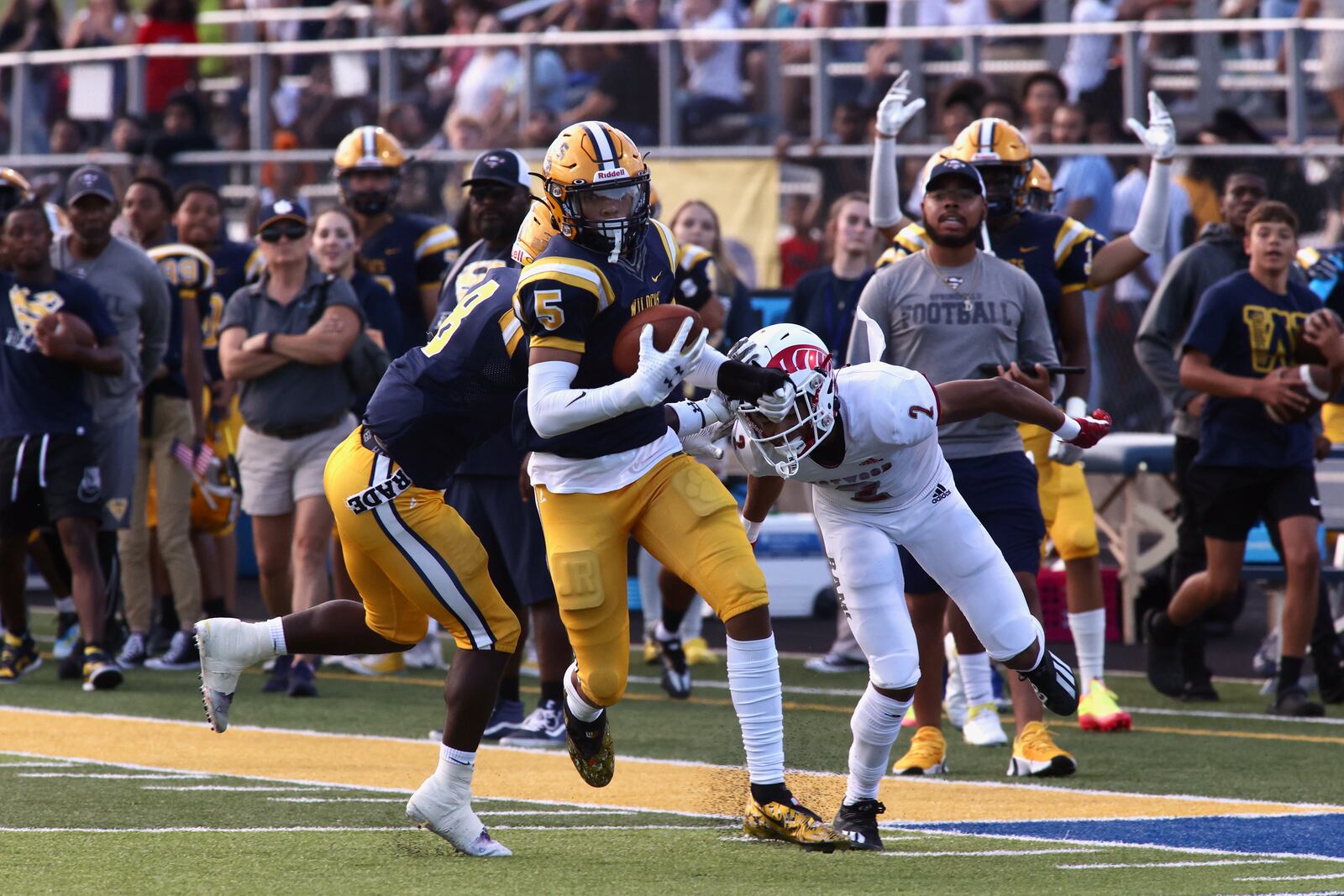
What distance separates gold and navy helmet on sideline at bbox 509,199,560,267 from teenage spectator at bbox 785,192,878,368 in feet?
11.3

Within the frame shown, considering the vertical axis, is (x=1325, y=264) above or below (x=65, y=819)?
above

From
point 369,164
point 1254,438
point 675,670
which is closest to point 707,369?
point 675,670

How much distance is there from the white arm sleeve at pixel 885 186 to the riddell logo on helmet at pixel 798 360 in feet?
8.46

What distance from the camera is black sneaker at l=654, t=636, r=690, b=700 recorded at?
9.12 m

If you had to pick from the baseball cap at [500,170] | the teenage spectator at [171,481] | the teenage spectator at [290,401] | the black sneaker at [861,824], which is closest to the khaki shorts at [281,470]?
the teenage spectator at [290,401]

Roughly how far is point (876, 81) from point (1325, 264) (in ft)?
12.8

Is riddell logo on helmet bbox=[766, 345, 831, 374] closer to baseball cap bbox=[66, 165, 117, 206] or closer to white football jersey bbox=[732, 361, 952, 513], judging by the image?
white football jersey bbox=[732, 361, 952, 513]

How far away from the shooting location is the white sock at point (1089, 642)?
8227mm

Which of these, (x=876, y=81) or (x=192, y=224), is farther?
(x=876, y=81)

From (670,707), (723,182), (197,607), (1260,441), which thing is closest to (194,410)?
(197,607)

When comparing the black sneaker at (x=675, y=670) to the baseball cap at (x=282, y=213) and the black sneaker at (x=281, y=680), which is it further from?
the baseball cap at (x=282, y=213)

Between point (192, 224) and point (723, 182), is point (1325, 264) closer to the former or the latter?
point (723, 182)

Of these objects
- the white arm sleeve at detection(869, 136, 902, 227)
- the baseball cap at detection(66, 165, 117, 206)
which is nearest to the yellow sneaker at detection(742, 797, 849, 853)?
the white arm sleeve at detection(869, 136, 902, 227)

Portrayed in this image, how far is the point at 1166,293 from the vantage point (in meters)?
9.40
